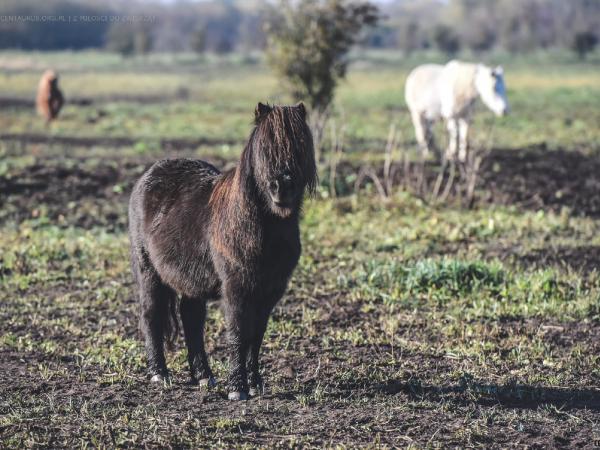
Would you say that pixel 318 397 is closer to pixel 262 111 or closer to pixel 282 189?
pixel 282 189

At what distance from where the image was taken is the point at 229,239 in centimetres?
538

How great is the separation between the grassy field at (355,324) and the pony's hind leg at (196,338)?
17 cm

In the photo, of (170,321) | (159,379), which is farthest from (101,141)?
(159,379)

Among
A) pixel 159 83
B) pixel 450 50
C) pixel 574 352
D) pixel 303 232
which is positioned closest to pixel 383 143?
pixel 303 232

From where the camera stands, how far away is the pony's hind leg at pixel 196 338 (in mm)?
5988

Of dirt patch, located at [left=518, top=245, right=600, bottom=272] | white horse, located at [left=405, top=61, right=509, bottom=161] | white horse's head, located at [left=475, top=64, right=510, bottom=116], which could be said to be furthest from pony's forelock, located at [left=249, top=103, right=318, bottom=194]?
white horse's head, located at [left=475, top=64, right=510, bottom=116]

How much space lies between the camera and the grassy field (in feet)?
16.6

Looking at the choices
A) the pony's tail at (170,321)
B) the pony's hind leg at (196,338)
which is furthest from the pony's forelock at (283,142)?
the pony's tail at (170,321)

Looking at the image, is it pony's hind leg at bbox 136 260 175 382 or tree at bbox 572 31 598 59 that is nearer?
pony's hind leg at bbox 136 260 175 382

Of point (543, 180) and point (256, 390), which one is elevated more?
point (543, 180)

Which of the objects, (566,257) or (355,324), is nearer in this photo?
(355,324)

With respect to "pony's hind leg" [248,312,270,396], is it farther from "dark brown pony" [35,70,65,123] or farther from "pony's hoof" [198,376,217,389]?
"dark brown pony" [35,70,65,123]

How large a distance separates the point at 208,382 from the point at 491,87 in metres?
11.8

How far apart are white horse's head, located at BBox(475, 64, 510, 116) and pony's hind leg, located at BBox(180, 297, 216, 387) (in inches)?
445
